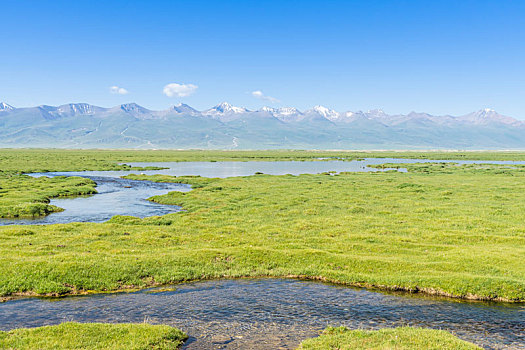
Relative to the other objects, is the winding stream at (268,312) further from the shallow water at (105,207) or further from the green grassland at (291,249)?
the shallow water at (105,207)

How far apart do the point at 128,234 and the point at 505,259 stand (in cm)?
2996

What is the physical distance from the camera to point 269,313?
19.7 m

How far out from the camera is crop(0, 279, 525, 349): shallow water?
17266 millimetres

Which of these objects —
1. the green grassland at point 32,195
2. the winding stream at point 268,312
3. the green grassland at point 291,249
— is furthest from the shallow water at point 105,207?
the winding stream at point 268,312

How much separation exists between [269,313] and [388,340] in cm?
606

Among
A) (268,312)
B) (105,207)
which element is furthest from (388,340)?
(105,207)

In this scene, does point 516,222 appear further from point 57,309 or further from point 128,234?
point 57,309

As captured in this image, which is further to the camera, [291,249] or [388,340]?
[291,249]

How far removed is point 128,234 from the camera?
116 feet

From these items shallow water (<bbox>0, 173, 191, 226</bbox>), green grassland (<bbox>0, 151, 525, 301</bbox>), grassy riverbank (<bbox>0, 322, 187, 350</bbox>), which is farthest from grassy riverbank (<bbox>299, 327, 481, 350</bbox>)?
shallow water (<bbox>0, 173, 191, 226</bbox>)

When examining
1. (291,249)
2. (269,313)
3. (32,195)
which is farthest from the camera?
(32,195)

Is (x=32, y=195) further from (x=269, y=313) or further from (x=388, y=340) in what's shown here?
(x=388, y=340)

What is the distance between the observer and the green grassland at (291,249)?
2342 centimetres

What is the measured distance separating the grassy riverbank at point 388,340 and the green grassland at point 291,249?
23.2 feet
